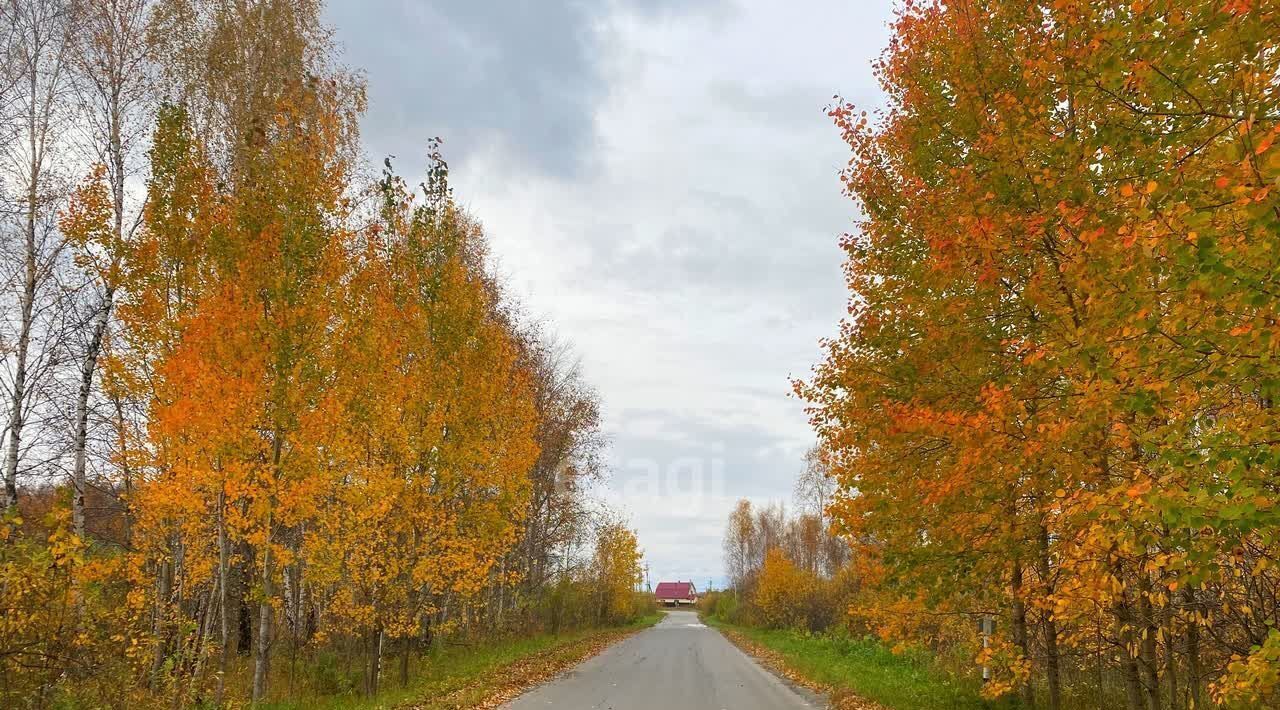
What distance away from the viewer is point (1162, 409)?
4766mm

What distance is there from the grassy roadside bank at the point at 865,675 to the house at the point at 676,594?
105 metres

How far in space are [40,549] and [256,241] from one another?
687cm

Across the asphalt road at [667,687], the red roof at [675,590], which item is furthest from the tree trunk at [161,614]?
the red roof at [675,590]

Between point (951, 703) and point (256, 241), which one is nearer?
point (951, 703)

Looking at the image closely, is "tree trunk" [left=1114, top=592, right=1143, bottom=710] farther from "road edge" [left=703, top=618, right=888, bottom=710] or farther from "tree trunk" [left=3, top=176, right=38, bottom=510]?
"tree trunk" [left=3, top=176, right=38, bottom=510]

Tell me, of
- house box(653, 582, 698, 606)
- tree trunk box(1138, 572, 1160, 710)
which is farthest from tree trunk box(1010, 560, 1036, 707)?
house box(653, 582, 698, 606)

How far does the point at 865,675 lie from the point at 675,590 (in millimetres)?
122020

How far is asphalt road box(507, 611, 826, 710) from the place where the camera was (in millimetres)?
11938

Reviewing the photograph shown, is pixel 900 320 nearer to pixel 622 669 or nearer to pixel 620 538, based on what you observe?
pixel 622 669

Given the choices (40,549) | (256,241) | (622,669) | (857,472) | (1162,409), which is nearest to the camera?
(1162,409)

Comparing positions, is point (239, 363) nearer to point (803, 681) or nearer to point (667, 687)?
point (667, 687)

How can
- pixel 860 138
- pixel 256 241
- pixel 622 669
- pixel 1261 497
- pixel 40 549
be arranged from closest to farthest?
pixel 1261 497 → pixel 40 549 → pixel 860 138 → pixel 256 241 → pixel 622 669

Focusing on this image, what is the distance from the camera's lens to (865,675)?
1573 centimetres

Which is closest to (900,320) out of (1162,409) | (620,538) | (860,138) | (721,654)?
(860,138)
